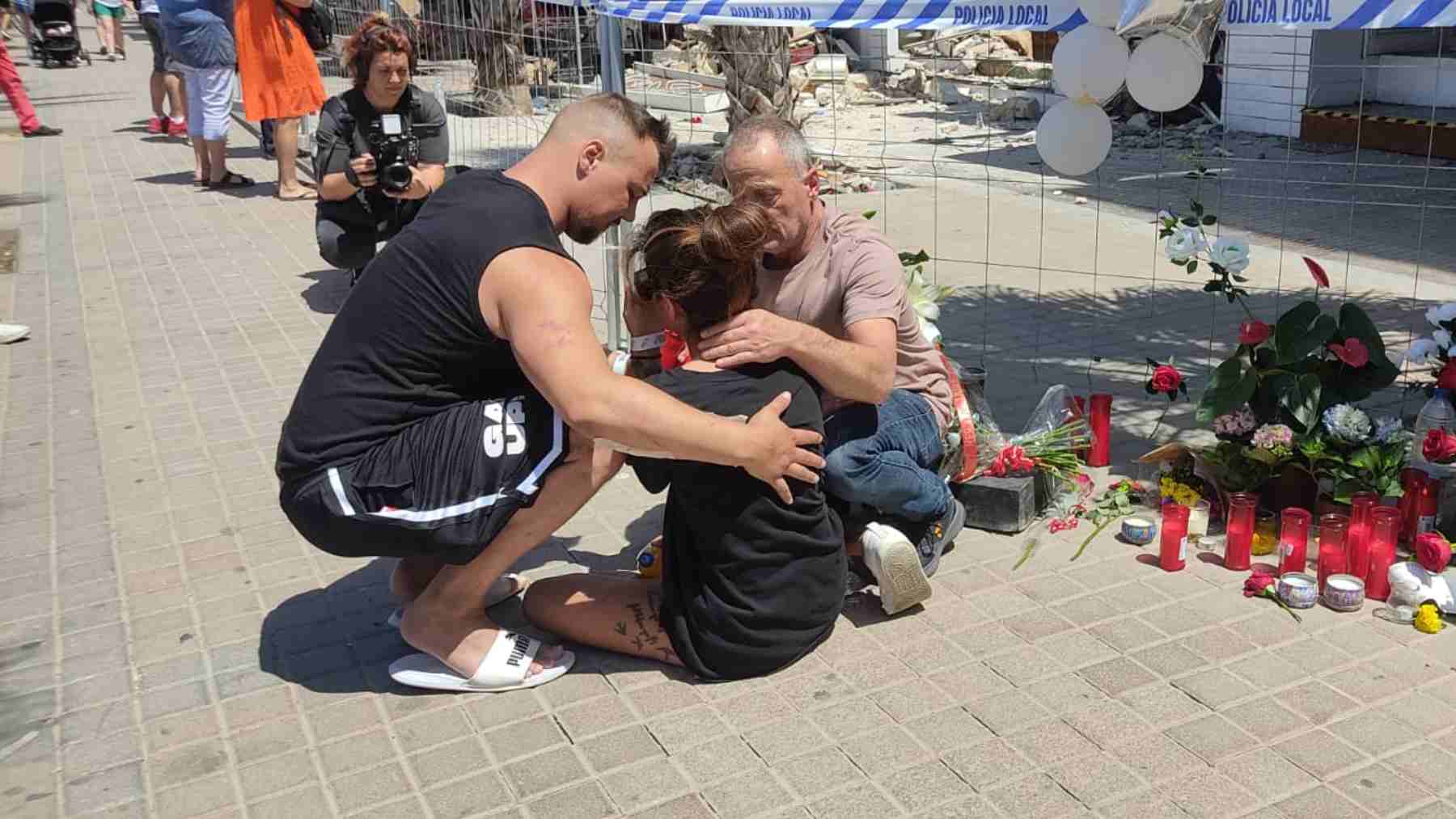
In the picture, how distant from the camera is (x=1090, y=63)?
456cm

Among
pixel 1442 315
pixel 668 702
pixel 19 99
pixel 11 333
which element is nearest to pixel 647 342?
pixel 668 702

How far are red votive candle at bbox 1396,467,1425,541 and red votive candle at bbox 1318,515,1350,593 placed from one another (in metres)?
0.30

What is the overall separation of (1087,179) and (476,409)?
371 inches

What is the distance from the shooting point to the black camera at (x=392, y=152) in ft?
21.3

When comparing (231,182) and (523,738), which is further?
(231,182)

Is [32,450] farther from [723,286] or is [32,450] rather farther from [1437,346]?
[1437,346]

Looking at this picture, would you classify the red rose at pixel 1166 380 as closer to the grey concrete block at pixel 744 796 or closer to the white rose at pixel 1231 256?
the white rose at pixel 1231 256

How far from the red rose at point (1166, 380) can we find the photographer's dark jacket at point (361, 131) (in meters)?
3.95

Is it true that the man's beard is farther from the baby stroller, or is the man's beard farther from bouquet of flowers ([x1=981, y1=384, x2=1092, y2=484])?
the baby stroller

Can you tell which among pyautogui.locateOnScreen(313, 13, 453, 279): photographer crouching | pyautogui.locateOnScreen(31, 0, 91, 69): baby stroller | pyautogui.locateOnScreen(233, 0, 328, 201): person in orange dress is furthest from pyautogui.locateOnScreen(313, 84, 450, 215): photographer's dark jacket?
pyautogui.locateOnScreen(31, 0, 91, 69): baby stroller

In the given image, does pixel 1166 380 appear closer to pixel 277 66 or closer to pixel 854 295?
pixel 854 295

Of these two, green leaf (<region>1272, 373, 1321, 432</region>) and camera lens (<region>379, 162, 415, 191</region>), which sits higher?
camera lens (<region>379, 162, 415, 191</region>)

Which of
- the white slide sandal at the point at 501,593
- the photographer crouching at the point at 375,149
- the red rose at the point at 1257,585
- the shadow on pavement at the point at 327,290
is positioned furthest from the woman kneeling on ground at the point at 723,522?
the shadow on pavement at the point at 327,290

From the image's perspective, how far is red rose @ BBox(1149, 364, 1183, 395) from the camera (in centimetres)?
448
